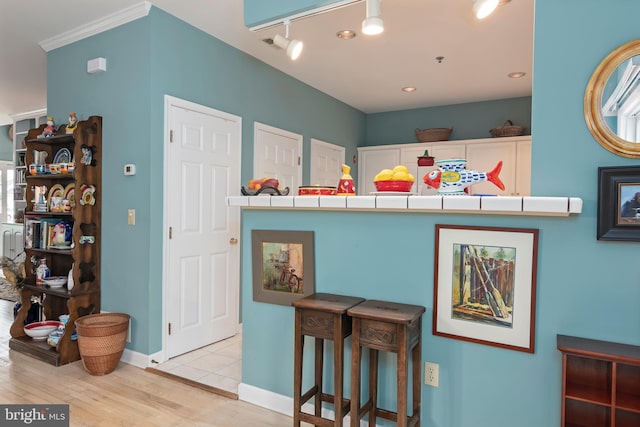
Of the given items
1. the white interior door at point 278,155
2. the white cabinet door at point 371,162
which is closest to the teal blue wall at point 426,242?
the white interior door at point 278,155

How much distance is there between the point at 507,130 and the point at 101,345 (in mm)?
4900

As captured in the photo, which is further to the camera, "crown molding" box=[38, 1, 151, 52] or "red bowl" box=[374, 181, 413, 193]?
"crown molding" box=[38, 1, 151, 52]

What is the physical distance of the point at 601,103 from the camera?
5.60ft

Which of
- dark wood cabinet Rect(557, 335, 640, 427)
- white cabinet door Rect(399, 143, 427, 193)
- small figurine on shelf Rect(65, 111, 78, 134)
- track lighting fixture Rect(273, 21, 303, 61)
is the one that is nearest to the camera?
dark wood cabinet Rect(557, 335, 640, 427)

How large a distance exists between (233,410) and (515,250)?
6.02ft

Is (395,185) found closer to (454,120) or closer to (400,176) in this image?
(400,176)

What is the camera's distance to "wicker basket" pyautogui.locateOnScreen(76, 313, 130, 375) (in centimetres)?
285

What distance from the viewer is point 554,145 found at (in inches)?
70.6

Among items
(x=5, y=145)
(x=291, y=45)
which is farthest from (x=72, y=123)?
(x=5, y=145)

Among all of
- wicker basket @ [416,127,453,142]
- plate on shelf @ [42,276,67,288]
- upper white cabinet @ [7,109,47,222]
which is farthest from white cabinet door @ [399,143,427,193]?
upper white cabinet @ [7,109,47,222]

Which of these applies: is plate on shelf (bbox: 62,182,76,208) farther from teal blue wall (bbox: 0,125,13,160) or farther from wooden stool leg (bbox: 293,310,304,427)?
teal blue wall (bbox: 0,125,13,160)

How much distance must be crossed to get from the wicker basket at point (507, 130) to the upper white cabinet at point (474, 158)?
0.22 ft

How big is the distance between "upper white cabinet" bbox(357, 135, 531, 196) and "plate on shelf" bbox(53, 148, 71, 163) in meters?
3.81

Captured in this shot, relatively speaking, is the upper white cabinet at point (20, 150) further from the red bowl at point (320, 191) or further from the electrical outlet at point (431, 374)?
the electrical outlet at point (431, 374)
